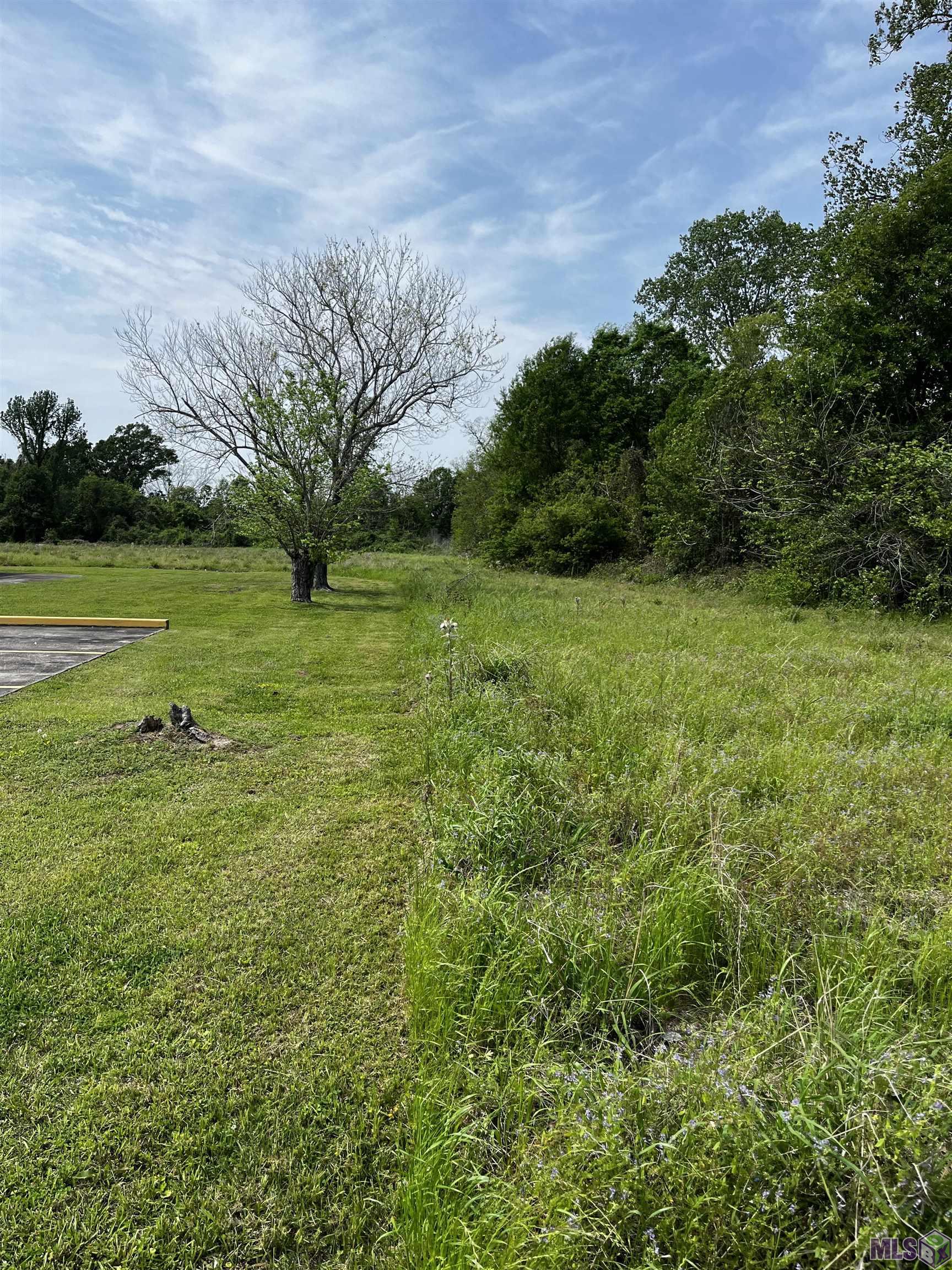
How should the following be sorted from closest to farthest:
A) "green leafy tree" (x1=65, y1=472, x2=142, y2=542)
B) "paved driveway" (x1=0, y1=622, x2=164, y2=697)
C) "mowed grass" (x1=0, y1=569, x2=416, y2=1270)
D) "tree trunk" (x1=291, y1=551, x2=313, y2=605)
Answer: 1. "mowed grass" (x1=0, y1=569, x2=416, y2=1270)
2. "paved driveway" (x1=0, y1=622, x2=164, y2=697)
3. "tree trunk" (x1=291, y1=551, x2=313, y2=605)
4. "green leafy tree" (x1=65, y1=472, x2=142, y2=542)

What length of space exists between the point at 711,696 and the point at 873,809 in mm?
1896

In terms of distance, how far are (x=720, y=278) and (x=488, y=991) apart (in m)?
29.2

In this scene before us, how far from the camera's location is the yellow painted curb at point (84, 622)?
8383mm

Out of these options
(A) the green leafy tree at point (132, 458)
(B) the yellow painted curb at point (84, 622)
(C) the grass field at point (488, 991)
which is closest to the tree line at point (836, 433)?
(C) the grass field at point (488, 991)

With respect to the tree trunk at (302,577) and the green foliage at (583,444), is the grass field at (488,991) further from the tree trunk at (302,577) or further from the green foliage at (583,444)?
the green foliage at (583,444)

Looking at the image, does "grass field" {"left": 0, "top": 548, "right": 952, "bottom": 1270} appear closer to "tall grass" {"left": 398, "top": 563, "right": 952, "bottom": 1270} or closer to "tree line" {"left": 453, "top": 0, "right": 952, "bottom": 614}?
"tall grass" {"left": 398, "top": 563, "right": 952, "bottom": 1270}

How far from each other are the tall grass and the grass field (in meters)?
0.01

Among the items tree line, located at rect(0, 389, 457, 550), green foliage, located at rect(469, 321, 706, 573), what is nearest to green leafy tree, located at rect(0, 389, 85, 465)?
tree line, located at rect(0, 389, 457, 550)

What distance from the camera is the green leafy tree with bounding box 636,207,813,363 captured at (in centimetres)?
2412

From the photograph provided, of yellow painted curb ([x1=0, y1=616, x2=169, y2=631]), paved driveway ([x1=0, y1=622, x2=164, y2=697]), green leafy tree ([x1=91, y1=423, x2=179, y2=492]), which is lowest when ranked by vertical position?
paved driveway ([x1=0, y1=622, x2=164, y2=697])

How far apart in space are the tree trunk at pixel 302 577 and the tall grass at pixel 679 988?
391 inches

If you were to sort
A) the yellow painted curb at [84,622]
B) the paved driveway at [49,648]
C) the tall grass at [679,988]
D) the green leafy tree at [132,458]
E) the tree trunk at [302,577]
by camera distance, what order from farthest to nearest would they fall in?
1. the green leafy tree at [132,458]
2. the tree trunk at [302,577]
3. the yellow painted curb at [84,622]
4. the paved driveway at [49,648]
5. the tall grass at [679,988]
